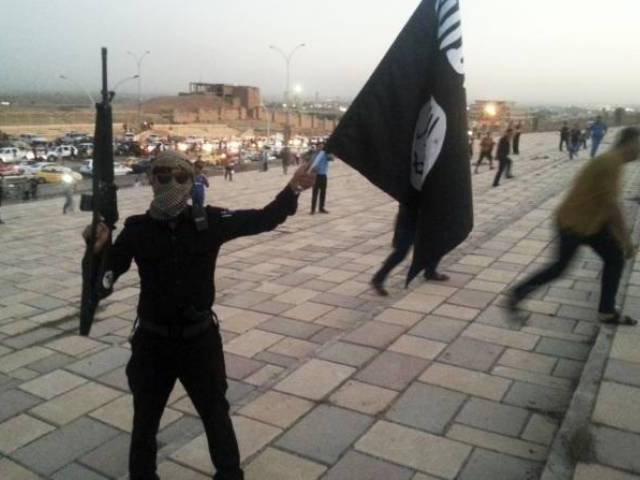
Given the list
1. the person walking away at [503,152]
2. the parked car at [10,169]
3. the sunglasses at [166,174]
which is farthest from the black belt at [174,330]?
the parked car at [10,169]

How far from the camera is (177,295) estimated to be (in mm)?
2279

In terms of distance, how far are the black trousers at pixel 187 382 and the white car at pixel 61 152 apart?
50.4 m

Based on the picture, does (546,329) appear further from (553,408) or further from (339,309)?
(339,309)

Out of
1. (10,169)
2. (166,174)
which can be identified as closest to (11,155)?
(10,169)

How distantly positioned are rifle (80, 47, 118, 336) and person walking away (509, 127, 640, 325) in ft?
10.5

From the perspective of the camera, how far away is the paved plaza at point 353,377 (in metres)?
3.01

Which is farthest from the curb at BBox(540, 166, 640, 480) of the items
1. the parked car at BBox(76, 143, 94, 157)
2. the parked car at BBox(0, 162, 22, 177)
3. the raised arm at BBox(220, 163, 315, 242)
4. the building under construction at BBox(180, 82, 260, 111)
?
the building under construction at BBox(180, 82, 260, 111)

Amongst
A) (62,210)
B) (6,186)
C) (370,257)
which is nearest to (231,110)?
(6,186)

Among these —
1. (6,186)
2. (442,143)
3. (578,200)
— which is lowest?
(6,186)

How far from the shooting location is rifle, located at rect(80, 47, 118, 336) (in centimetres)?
247

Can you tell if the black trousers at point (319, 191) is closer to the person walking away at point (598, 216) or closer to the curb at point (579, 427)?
the person walking away at point (598, 216)

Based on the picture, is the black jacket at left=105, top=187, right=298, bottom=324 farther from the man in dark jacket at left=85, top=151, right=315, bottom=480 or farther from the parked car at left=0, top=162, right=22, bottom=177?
the parked car at left=0, top=162, right=22, bottom=177

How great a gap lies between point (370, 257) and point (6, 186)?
21.7m

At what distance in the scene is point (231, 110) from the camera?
374 ft
